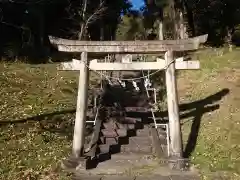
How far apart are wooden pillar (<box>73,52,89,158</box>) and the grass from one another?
60cm

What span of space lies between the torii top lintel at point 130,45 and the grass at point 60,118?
9.79 feet

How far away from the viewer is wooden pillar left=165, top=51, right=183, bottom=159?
10.2 meters

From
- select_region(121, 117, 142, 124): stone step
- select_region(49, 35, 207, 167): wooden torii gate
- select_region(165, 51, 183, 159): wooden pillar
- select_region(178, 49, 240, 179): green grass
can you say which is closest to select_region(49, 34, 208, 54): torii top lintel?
select_region(49, 35, 207, 167): wooden torii gate

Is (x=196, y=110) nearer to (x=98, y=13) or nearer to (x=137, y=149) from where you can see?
(x=137, y=149)

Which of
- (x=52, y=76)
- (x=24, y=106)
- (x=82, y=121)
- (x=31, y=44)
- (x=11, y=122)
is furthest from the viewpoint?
(x=31, y=44)

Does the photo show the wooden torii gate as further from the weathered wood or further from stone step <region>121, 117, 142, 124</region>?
stone step <region>121, 117, 142, 124</region>

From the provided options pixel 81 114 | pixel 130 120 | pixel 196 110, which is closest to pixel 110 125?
pixel 130 120

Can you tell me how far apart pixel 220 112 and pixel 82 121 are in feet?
17.7

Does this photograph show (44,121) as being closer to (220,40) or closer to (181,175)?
(181,175)

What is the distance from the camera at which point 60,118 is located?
1359 cm

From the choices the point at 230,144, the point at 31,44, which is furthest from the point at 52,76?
the point at 230,144

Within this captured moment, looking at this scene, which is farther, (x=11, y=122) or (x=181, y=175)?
(x=11, y=122)

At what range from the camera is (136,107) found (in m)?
16.0

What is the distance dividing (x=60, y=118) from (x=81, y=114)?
133 inches
